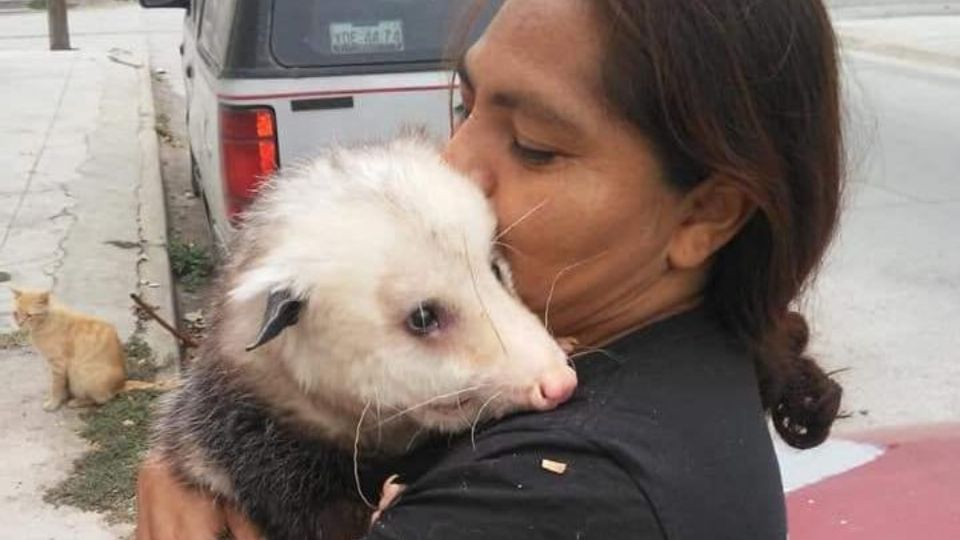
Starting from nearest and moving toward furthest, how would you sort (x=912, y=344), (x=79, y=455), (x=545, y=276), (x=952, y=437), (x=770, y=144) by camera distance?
(x=770, y=144), (x=545, y=276), (x=952, y=437), (x=79, y=455), (x=912, y=344)

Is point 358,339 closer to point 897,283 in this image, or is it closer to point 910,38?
point 897,283

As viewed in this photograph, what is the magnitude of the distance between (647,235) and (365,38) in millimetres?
3811

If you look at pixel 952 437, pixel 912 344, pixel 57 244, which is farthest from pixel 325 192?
pixel 57 244

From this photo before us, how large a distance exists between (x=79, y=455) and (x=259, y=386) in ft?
11.0

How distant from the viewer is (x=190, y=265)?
24.8ft

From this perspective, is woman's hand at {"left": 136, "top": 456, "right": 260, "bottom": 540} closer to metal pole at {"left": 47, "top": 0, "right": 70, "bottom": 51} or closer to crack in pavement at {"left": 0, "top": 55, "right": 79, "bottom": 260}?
crack in pavement at {"left": 0, "top": 55, "right": 79, "bottom": 260}

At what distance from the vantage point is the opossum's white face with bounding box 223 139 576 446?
1.66m

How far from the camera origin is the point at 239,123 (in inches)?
202

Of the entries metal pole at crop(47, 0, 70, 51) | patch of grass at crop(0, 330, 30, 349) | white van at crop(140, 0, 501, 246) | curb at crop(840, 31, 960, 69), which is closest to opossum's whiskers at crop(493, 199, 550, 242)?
white van at crop(140, 0, 501, 246)

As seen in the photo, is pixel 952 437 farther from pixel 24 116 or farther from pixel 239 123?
pixel 24 116

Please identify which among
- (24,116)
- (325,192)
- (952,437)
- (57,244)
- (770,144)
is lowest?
(24,116)

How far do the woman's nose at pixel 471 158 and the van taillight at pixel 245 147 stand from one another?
347cm

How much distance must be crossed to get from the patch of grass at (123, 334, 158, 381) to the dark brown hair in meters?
4.39

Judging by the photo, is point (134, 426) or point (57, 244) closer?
point (134, 426)
